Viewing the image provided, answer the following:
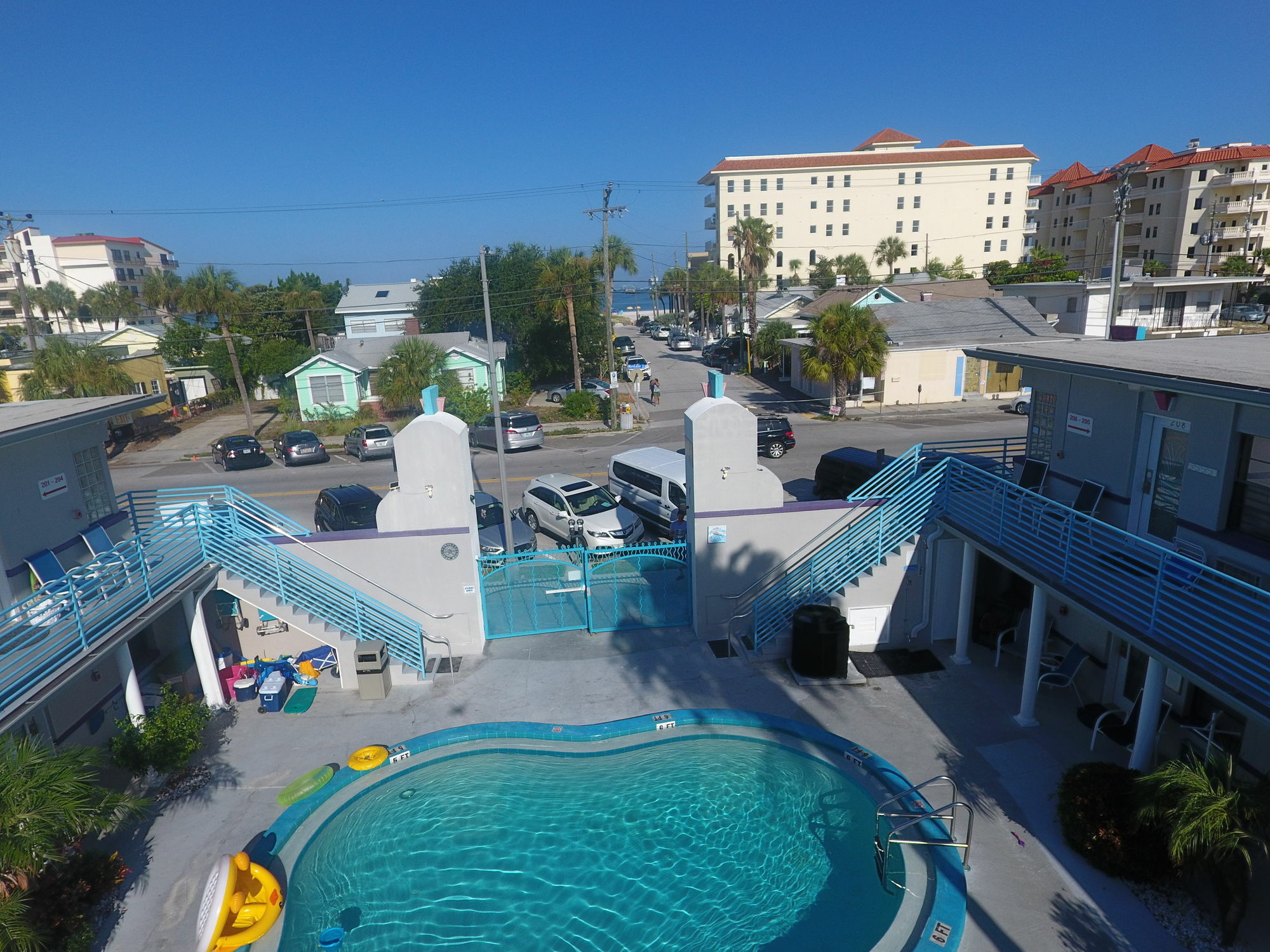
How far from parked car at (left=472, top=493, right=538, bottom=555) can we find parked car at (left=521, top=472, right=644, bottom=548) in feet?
2.13

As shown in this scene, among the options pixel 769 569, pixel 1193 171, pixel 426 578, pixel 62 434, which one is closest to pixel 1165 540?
pixel 769 569

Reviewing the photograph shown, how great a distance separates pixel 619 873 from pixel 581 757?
2409mm

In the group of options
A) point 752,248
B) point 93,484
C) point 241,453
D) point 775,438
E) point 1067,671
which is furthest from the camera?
point 752,248

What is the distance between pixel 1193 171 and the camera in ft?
221

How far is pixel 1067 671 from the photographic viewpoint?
A: 11.3 meters

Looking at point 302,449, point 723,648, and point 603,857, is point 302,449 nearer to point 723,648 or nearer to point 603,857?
point 723,648

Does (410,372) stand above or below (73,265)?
below

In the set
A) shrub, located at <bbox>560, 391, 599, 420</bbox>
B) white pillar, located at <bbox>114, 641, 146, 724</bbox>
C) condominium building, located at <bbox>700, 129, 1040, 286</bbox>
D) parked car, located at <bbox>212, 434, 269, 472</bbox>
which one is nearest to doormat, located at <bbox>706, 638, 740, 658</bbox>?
white pillar, located at <bbox>114, 641, 146, 724</bbox>

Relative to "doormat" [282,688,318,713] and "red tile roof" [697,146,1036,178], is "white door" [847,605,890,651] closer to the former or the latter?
"doormat" [282,688,318,713]

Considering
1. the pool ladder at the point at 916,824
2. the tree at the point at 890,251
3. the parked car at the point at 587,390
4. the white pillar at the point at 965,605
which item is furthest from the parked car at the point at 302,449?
the tree at the point at 890,251

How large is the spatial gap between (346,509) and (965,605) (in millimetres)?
14936

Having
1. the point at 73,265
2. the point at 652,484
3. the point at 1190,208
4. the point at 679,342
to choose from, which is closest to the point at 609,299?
the point at 652,484

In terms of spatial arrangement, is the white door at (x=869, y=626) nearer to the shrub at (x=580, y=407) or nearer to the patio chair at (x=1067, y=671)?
the patio chair at (x=1067, y=671)

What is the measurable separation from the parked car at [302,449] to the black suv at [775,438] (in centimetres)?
1906
